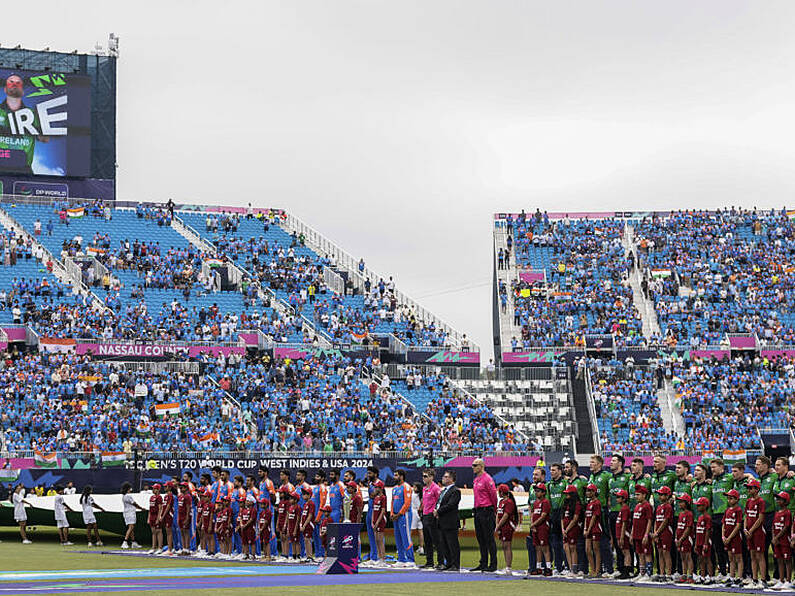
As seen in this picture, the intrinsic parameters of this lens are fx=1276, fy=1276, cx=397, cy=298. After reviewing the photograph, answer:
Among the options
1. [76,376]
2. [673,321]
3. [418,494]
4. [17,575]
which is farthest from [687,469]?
[673,321]

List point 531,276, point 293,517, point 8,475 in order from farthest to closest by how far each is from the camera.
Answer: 1. point 531,276
2. point 8,475
3. point 293,517

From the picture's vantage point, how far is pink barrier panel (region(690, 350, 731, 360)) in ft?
183

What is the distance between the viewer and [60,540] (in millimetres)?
31719

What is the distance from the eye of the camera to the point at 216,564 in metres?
22.8

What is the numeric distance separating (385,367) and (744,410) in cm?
1482

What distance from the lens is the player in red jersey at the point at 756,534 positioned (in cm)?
1786

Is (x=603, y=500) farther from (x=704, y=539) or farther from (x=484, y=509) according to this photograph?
(x=484, y=509)

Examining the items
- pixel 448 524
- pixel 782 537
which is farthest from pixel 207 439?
pixel 782 537

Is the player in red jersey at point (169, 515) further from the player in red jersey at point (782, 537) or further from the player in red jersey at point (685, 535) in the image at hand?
the player in red jersey at point (782, 537)

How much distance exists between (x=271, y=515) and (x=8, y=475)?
51.4ft

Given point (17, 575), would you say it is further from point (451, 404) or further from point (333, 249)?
point (333, 249)

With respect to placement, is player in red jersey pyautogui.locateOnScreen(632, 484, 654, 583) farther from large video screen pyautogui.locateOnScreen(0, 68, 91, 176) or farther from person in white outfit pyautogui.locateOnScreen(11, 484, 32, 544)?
large video screen pyautogui.locateOnScreen(0, 68, 91, 176)

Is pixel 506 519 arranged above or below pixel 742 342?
below

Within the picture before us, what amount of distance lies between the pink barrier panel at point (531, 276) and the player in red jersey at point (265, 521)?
40535 millimetres
